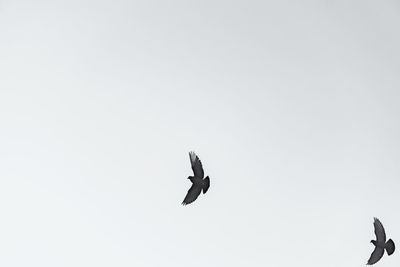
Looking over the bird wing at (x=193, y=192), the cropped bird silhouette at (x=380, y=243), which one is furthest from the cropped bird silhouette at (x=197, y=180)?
the cropped bird silhouette at (x=380, y=243)

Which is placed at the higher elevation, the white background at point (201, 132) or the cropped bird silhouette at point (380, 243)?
the white background at point (201, 132)

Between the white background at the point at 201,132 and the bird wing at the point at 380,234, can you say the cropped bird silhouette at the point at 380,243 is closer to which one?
the bird wing at the point at 380,234

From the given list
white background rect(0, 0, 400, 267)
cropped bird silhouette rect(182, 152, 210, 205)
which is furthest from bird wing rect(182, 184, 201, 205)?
white background rect(0, 0, 400, 267)

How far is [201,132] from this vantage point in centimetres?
489

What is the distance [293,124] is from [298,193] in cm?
50

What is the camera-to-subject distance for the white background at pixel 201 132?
4.68m

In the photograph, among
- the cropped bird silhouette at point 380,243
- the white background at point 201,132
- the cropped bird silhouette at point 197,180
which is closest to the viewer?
the cropped bird silhouette at point 197,180

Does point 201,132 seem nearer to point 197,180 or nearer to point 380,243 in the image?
point 197,180

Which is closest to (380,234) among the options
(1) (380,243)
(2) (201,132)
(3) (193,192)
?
(1) (380,243)

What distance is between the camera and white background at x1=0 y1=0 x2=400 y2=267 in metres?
4.68

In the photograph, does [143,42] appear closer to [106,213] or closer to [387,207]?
[106,213]

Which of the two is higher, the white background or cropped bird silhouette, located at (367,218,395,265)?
the white background

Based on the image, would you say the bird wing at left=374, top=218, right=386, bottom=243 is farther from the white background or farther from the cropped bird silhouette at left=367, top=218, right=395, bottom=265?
the white background

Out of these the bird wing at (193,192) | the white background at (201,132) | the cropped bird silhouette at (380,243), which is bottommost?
the cropped bird silhouette at (380,243)
